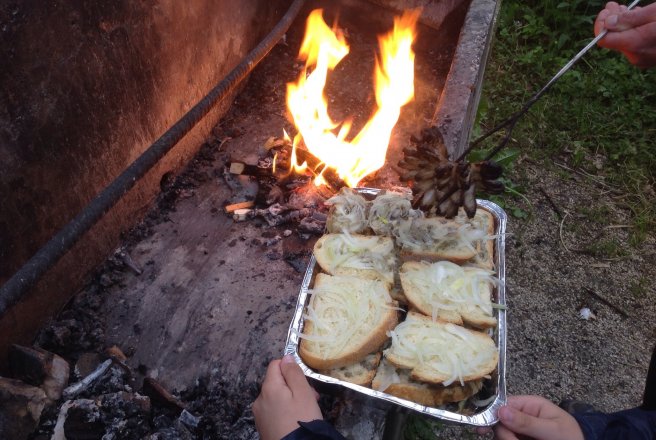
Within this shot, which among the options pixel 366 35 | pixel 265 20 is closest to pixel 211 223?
pixel 265 20

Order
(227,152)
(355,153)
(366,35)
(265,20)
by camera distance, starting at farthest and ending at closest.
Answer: (366,35) < (265,20) < (227,152) < (355,153)

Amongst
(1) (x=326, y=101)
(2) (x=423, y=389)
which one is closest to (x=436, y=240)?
(2) (x=423, y=389)

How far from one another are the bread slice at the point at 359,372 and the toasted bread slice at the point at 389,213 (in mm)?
782

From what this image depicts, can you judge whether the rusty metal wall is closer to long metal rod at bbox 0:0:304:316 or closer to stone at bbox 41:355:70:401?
stone at bbox 41:355:70:401

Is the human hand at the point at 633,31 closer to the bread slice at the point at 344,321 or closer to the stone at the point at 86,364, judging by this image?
the bread slice at the point at 344,321

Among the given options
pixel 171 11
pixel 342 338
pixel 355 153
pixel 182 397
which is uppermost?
pixel 171 11

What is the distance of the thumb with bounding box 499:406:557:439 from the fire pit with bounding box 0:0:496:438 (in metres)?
0.71

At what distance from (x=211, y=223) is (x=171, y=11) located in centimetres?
162

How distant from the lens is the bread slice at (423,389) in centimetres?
221

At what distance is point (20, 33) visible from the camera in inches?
97.5

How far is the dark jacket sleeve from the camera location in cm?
195

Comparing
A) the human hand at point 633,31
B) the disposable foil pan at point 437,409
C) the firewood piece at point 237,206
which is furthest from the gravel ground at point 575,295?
the firewood piece at point 237,206

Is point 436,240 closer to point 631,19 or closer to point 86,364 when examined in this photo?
point 631,19

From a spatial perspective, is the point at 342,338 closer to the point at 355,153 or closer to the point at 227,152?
the point at 355,153
